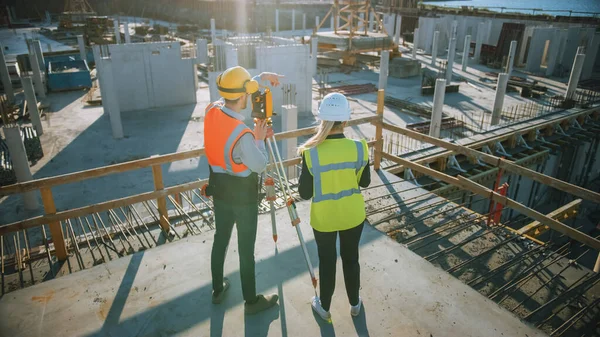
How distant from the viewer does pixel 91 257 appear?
510cm

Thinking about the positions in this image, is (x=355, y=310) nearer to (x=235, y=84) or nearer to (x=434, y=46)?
(x=235, y=84)

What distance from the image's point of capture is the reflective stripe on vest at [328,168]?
2.89m

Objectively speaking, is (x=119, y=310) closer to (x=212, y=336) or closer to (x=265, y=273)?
(x=212, y=336)

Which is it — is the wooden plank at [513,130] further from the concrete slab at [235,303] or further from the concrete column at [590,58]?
the concrete column at [590,58]

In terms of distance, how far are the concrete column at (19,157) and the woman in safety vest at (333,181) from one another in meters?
9.14

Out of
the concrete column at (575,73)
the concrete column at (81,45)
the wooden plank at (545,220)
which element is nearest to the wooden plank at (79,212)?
the wooden plank at (545,220)

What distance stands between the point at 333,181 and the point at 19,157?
9556 millimetres

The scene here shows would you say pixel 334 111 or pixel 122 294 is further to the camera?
pixel 122 294

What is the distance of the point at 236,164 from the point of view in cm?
299

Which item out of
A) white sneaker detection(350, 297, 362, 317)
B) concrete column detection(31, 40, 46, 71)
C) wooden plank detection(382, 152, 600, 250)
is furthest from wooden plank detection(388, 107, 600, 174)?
concrete column detection(31, 40, 46, 71)

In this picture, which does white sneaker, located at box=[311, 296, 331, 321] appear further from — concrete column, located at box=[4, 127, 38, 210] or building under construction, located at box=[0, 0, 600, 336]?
concrete column, located at box=[4, 127, 38, 210]

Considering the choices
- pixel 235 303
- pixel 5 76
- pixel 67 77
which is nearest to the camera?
pixel 235 303

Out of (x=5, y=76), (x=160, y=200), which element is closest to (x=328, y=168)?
(x=160, y=200)

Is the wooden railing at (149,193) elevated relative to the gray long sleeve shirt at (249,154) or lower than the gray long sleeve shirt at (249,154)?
lower
